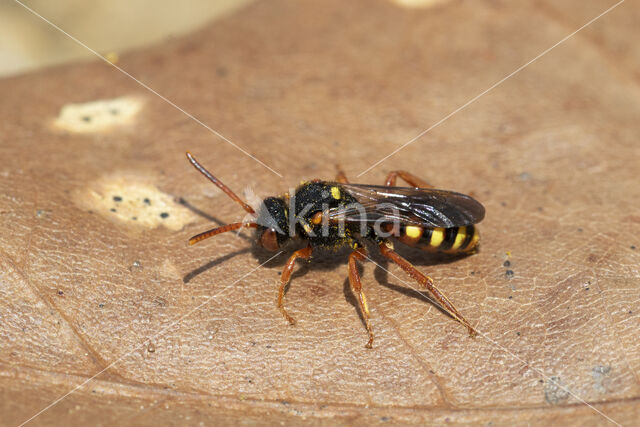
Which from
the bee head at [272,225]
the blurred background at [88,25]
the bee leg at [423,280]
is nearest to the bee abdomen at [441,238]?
the bee leg at [423,280]

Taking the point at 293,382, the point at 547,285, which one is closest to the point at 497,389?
the point at 547,285

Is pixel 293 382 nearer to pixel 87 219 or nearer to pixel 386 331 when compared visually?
pixel 386 331

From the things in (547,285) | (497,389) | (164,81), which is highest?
(164,81)

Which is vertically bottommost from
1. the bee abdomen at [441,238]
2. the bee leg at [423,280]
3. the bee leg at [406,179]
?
the bee leg at [423,280]

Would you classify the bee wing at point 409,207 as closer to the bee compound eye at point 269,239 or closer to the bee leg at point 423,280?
the bee leg at point 423,280

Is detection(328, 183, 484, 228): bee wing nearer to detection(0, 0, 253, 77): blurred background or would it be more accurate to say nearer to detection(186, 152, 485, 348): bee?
detection(186, 152, 485, 348): bee
